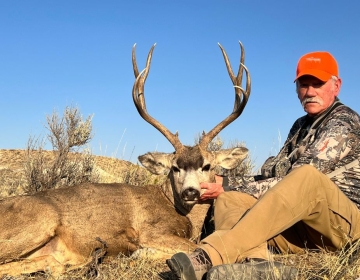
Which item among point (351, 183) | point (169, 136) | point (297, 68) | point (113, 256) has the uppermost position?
point (297, 68)

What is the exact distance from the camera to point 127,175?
8.79 meters

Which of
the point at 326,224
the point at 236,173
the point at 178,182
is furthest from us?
the point at 236,173

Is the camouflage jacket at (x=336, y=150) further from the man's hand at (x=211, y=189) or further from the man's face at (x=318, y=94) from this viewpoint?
the man's hand at (x=211, y=189)

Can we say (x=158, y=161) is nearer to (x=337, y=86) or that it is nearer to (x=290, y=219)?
(x=337, y=86)

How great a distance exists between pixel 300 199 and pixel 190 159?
1859mm

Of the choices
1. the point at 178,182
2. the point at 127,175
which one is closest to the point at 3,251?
the point at 178,182

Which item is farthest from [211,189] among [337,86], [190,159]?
[337,86]

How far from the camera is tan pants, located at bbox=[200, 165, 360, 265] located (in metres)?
3.55

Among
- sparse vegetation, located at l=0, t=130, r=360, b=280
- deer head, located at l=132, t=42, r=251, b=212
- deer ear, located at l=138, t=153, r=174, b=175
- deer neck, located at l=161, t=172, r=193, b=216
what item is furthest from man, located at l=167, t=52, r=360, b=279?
deer ear, located at l=138, t=153, r=174, b=175

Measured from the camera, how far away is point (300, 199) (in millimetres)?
3686

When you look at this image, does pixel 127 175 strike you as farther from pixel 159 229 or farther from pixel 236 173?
pixel 159 229

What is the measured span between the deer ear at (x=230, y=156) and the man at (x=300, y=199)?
588mm

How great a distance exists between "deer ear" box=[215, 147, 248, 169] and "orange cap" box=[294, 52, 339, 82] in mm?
1433

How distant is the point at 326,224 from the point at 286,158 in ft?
3.79
